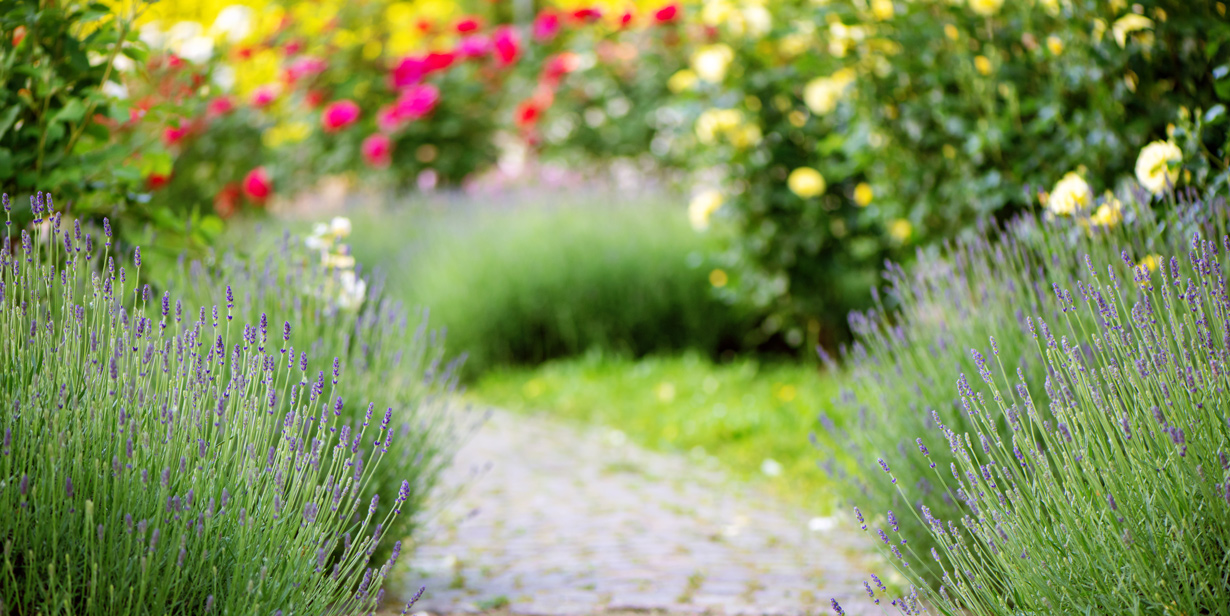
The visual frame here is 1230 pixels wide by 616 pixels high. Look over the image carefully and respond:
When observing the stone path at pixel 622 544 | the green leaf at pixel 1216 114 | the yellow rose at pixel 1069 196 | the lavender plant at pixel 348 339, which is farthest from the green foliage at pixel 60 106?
the green leaf at pixel 1216 114

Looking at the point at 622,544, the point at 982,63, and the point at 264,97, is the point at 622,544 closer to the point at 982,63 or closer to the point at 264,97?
the point at 982,63

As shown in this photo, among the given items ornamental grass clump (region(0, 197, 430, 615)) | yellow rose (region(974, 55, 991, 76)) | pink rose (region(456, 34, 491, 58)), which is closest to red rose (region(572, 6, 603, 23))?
pink rose (region(456, 34, 491, 58))

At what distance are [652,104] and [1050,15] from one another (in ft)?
14.7

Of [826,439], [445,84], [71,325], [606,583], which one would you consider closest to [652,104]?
[445,84]

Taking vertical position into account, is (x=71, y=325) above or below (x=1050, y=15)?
below

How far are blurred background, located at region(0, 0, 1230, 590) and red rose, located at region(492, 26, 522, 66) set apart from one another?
0.03m

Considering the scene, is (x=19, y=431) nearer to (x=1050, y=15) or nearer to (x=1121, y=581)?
(x=1121, y=581)

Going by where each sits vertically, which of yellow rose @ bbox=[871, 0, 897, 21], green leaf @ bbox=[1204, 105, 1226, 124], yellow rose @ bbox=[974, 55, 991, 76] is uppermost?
yellow rose @ bbox=[871, 0, 897, 21]

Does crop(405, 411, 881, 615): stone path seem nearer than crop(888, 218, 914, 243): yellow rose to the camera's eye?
Yes

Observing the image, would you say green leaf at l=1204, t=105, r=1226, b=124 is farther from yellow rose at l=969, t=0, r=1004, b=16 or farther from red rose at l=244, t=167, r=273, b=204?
red rose at l=244, t=167, r=273, b=204

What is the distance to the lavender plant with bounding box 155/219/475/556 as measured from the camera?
99.4 inches

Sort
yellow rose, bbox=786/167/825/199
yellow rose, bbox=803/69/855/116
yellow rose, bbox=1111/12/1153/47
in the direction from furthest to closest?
yellow rose, bbox=786/167/825/199
yellow rose, bbox=803/69/855/116
yellow rose, bbox=1111/12/1153/47

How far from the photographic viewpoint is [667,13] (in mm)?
6941

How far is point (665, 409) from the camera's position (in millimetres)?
5000
